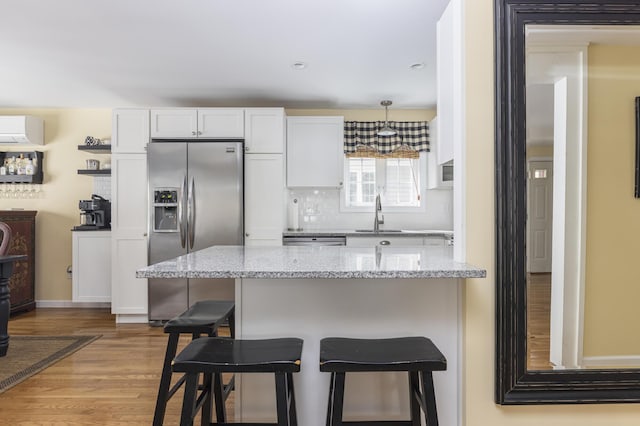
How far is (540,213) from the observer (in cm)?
156

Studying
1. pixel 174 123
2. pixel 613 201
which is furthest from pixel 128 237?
pixel 613 201

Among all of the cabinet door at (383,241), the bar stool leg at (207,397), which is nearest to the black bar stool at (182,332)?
the bar stool leg at (207,397)

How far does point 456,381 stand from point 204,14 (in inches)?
97.4

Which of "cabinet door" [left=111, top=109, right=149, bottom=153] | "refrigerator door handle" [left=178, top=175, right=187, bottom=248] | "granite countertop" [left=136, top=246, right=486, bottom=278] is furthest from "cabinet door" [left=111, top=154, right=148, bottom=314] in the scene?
"granite countertop" [left=136, top=246, right=486, bottom=278]

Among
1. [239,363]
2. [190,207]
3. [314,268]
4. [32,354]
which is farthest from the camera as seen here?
[190,207]

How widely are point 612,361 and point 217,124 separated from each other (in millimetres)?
3513

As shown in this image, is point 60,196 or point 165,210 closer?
point 165,210

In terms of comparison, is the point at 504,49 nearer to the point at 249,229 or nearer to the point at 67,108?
the point at 249,229

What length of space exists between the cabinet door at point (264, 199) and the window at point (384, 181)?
3.42 ft

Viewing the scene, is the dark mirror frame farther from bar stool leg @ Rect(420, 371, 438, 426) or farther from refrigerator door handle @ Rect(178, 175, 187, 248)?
refrigerator door handle @ Rect(178, 175, 187, 248)

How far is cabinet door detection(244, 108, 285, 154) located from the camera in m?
3.89

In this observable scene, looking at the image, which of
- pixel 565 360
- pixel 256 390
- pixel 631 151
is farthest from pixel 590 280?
pixel 256 390

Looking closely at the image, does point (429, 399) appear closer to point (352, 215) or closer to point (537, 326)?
point (537, 326)

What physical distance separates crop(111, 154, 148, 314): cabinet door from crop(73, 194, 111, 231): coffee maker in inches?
21.5
